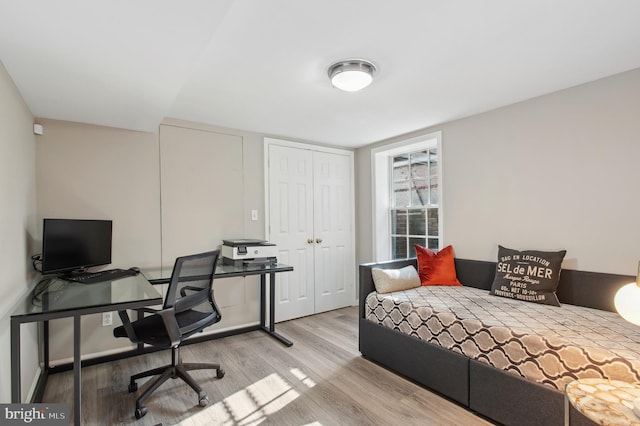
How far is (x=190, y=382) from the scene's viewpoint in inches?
86.7

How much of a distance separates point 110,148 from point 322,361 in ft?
8.64

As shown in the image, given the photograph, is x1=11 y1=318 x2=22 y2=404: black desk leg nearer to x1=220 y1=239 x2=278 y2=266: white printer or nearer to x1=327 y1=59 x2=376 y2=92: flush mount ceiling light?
x1=220 y1=239 x2=278 y2=266: white printer

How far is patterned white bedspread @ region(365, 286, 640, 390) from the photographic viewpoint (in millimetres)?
1645

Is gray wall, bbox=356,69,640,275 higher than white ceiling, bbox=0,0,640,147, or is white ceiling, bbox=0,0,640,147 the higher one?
white ceiling, bbox=0,0,640,147

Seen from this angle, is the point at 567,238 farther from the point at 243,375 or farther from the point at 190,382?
the point at 190,382

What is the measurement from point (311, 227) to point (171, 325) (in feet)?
7.53

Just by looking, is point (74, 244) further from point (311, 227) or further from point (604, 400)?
point (604, 400)

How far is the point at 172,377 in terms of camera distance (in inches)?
90.2

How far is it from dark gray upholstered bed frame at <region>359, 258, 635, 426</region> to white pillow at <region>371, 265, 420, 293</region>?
0.08m

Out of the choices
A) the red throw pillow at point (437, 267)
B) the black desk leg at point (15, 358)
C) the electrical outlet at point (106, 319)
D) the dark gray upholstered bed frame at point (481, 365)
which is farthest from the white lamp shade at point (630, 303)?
the electrical outlet at point (106, 319)

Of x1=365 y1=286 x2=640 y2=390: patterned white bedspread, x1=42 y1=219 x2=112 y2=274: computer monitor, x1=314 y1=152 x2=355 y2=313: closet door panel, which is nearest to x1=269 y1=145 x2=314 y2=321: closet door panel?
x1=314 y1=152 x2=355 y2=313: closet door panel

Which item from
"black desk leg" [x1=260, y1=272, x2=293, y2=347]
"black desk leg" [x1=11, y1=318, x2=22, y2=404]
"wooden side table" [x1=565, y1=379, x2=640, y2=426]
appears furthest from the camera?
"black desk leg" [x1=260, y1=272, x2=293, y2=347]

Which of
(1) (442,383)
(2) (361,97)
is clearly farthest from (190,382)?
(2) (361,97)

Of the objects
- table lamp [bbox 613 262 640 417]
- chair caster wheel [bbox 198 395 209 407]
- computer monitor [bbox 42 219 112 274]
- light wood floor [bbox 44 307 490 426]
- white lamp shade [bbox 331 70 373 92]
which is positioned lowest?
light wood floor [bbox 44 307 490 426]
